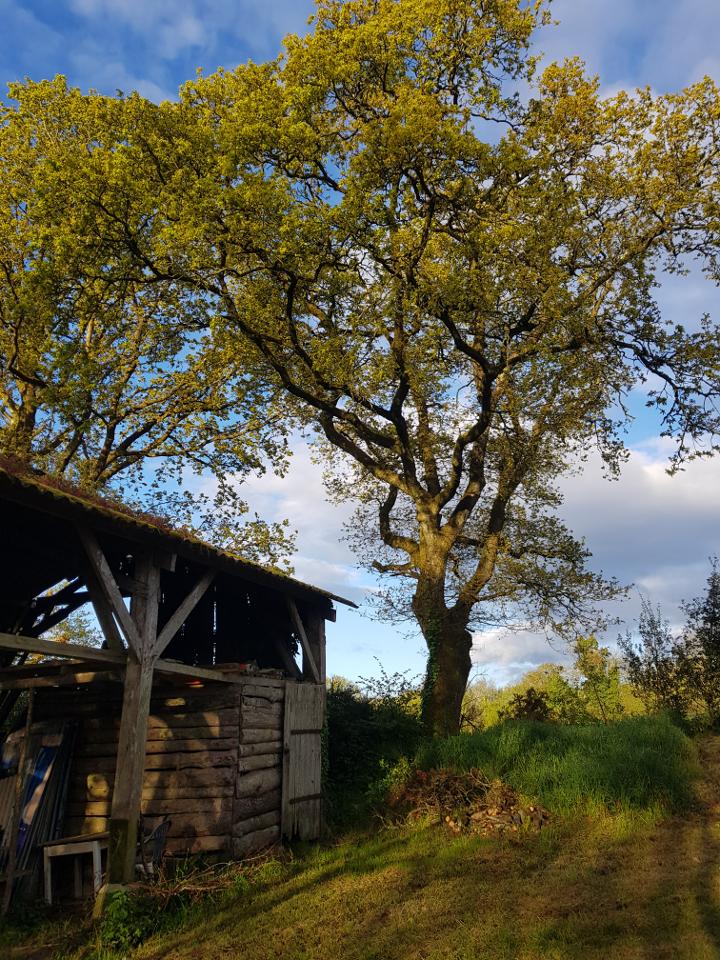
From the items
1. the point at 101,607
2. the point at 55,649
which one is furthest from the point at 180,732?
the point at 55,649

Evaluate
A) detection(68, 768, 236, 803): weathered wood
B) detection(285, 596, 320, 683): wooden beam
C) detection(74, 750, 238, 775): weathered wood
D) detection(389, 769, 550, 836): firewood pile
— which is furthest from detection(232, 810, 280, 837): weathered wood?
detection(285, 596, 320, 683): wooden beam

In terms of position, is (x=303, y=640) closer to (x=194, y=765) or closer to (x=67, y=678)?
(x=194, y=765)

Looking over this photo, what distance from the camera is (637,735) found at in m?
12.6

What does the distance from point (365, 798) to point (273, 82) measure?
14891 millimetres

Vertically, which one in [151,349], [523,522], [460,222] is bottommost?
[523,522]

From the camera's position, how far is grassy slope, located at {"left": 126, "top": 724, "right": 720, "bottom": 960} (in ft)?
22.5

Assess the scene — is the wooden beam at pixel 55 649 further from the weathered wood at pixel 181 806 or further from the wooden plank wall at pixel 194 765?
the weathered wood at pixel 181 806

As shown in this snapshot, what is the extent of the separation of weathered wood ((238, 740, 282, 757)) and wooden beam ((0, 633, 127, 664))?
292 cm

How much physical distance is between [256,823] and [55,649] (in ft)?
16.8

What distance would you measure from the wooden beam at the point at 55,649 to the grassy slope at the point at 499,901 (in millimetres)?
3264

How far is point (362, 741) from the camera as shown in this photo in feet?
48.9

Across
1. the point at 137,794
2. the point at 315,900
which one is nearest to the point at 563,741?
the point at 315,900

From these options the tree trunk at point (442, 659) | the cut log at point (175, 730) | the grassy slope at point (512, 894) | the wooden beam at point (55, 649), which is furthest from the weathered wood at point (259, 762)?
the tree trunk at point (442, 659)

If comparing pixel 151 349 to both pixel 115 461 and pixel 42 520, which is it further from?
pixel 42 520
